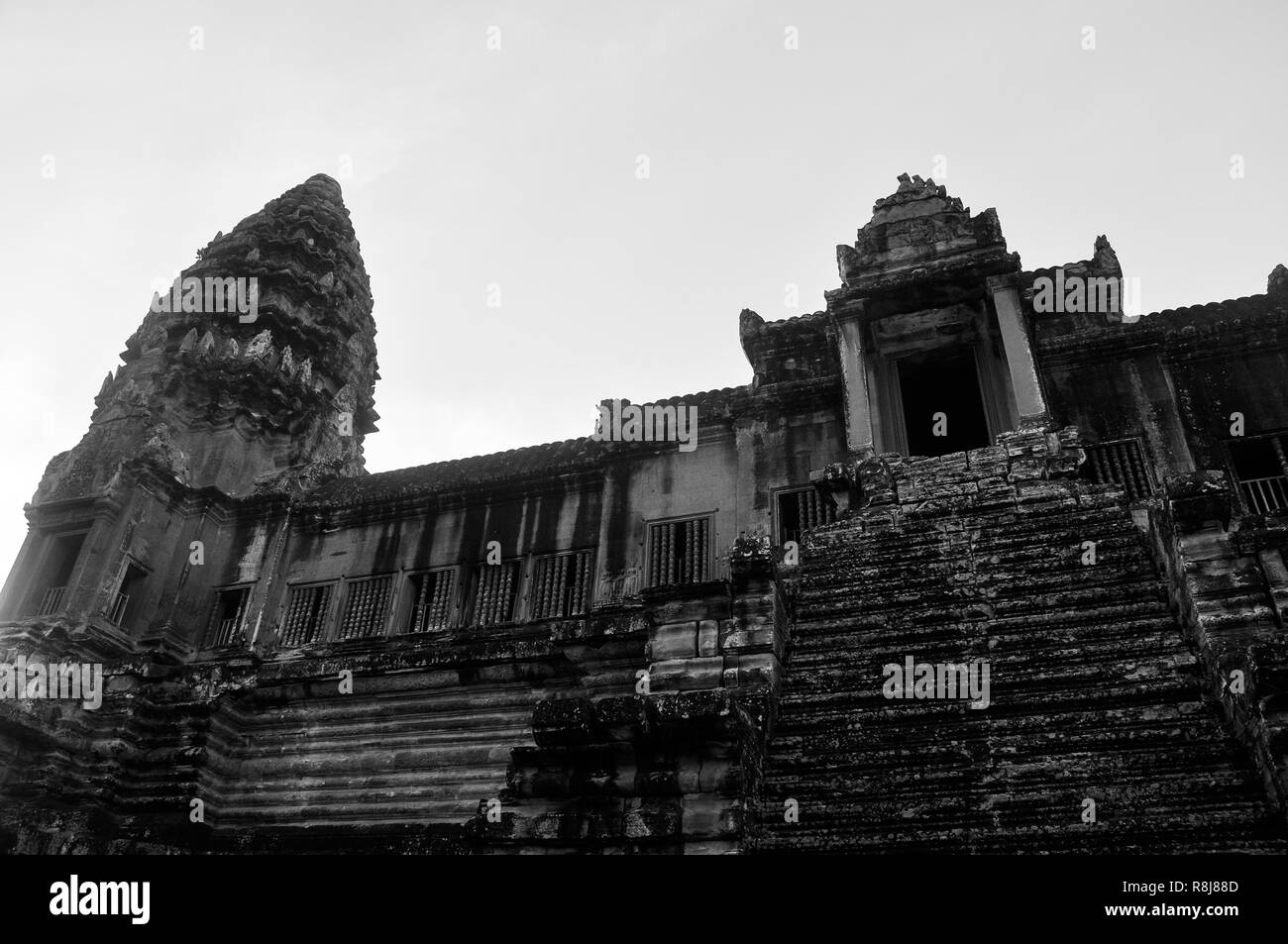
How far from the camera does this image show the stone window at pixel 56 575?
15.9 metres

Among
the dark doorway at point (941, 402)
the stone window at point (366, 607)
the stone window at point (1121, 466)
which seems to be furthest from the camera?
the stone window at point (366, 607)

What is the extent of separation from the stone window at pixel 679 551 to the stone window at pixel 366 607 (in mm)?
4724

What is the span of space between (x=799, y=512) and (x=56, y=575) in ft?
42.0

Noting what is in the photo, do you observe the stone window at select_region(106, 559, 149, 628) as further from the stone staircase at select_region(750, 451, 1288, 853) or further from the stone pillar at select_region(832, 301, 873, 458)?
the stone pillar at select_region(832, 301, 873, 458)

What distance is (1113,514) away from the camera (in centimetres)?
974

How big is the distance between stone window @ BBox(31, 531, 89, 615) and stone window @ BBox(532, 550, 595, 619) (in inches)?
309

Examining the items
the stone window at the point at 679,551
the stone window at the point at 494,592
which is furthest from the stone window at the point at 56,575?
the stone window at the point at 679,551

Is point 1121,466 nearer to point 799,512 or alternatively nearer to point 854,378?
point 854,378

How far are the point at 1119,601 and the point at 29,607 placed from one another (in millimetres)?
16399

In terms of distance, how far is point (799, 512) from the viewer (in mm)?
14047

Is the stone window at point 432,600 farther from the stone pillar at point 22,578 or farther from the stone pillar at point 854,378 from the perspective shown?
the stone pillar at point 854,378

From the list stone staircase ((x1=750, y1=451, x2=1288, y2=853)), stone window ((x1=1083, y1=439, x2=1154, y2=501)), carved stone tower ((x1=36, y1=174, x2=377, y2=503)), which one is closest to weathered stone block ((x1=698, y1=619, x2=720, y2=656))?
stone staircase ((x1=750, y1=451, x2=1288, y2=853))

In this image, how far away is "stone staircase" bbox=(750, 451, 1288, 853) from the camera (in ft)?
20.8

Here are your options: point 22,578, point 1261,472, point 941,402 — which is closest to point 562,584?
point 941,402
